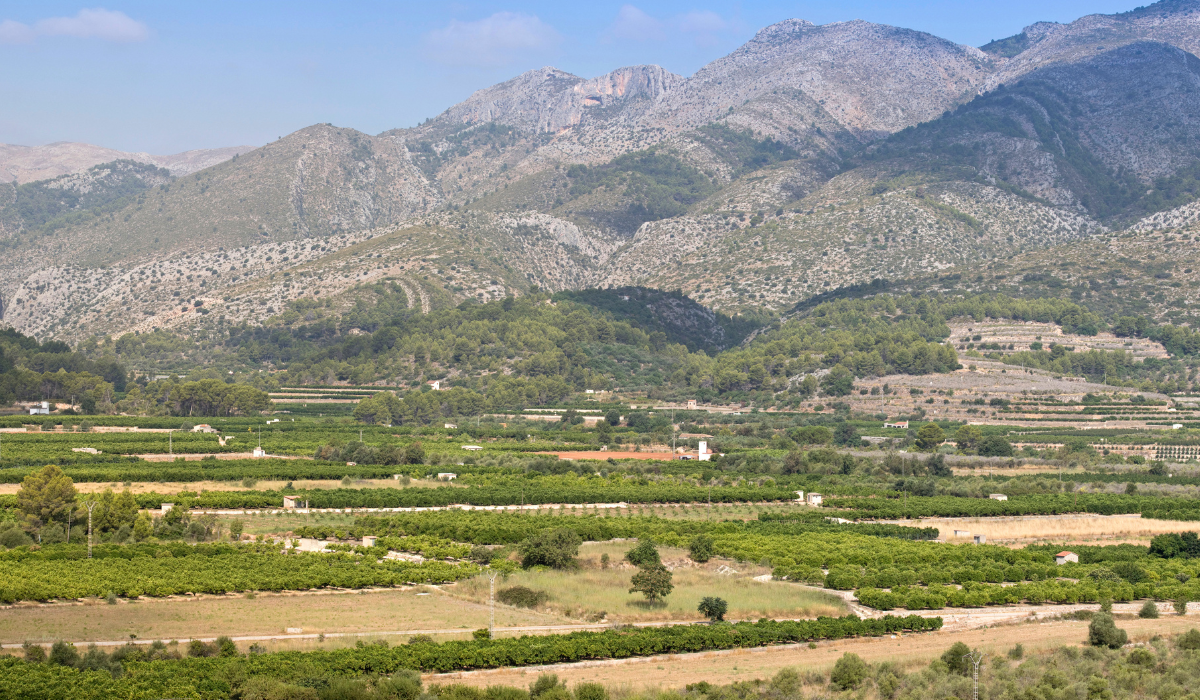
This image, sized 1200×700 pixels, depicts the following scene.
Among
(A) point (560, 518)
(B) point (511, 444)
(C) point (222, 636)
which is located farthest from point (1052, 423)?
(C) point (222, 636)

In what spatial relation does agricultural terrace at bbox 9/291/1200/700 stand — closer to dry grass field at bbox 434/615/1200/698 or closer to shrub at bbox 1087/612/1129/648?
shrub at bbox 1087/612/1129/648

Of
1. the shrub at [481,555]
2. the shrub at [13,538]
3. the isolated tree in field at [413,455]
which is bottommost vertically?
the shrub at [481,555]

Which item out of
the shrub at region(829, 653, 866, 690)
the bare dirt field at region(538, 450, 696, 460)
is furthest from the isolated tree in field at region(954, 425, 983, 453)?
the shrub at region(829, 653, 866, 690)

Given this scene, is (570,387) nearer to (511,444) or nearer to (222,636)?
(511,444)

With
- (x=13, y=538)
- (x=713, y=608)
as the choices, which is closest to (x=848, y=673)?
(x=713, y=608)

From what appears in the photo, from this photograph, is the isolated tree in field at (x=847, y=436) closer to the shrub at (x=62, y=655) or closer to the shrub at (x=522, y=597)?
the shrub at (x=522, y=597)

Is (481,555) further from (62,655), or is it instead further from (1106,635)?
(1106,635)

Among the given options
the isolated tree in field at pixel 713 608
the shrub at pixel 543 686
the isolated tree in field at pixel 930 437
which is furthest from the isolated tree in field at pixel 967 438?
the shrub at pixel 543 686
